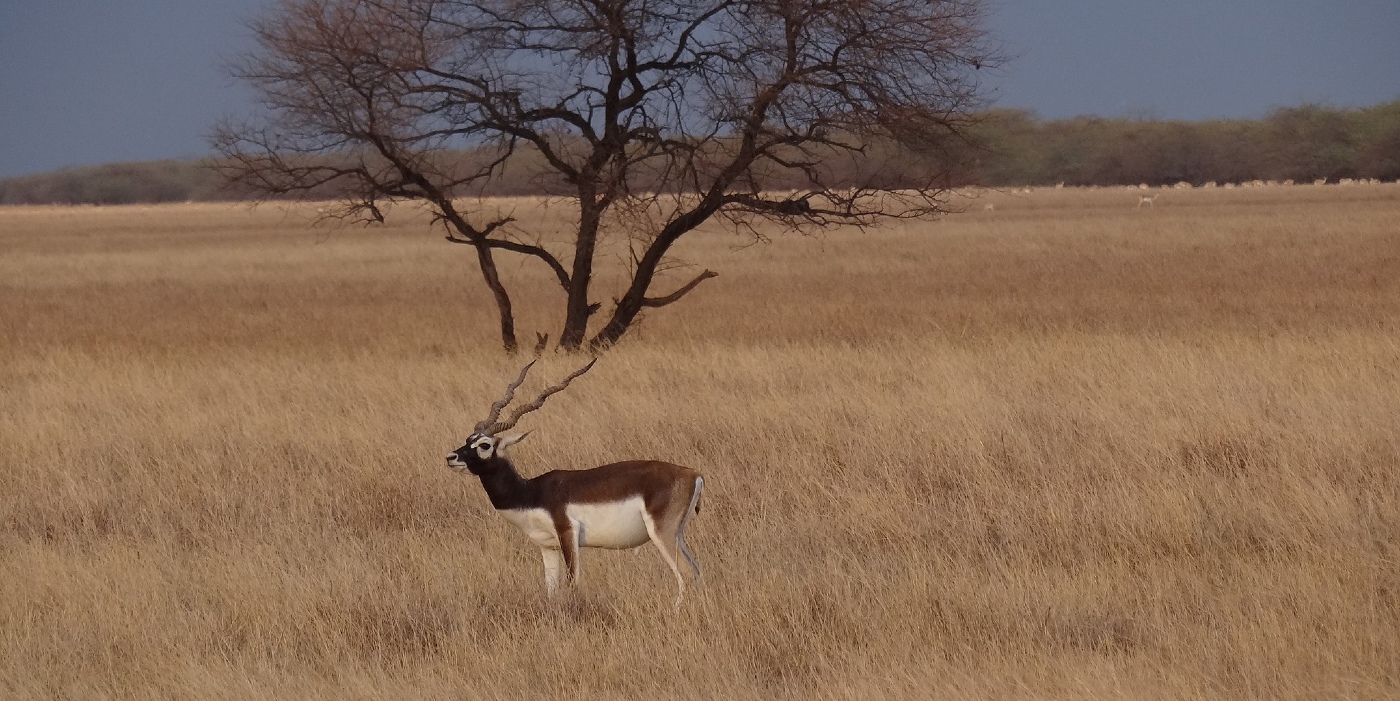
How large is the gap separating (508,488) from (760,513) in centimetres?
239

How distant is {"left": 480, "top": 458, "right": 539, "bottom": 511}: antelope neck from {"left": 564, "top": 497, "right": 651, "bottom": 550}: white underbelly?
177 mm

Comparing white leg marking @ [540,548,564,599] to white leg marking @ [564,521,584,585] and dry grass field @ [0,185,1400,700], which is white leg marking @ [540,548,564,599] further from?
white leg marking @ [564,521,584,585]

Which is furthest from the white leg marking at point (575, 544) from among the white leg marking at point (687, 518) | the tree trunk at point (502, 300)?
the tree trunk at point (502, 300)

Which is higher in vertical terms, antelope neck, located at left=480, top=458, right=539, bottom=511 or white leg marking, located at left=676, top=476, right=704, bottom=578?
antelope neck, located at left=480, top=458, right=539, bottom=511

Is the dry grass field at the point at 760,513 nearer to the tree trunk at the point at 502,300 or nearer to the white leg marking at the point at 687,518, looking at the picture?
the white leg marking at the point at 687,518

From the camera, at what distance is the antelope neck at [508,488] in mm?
5941

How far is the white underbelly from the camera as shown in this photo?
5914mm

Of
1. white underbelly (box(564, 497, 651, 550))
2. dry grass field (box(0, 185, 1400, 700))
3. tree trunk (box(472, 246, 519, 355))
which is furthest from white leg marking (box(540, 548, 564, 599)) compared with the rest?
tree trunk (box(472, 246, 519, 355))

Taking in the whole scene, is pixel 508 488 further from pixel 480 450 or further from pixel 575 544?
pixel 575 544

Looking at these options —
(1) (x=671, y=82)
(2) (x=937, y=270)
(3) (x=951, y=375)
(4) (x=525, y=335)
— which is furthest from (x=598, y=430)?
(2) (x=937, y=270)

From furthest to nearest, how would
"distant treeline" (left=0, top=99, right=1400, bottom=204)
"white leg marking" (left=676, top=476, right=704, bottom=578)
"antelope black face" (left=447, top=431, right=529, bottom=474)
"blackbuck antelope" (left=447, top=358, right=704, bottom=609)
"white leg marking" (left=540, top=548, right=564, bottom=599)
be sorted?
"distant treeline" (left=0, top=99, right=1400, bottom=204) → "white leg marking" (left=540, top=548, right=564, bottom=599) → "white leg marking" (left=676, top=476, right=704, bottom=578) → "blackbuck antelope" (left=447, top=358, right=704, bottom=609) → "antelope black face" (left=447, top=431, right=529, bottom=474)

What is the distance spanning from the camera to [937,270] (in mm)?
28109

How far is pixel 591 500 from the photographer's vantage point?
19.5 feet

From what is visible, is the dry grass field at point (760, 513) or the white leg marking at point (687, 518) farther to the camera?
the white leg marking at point (687, 518)
